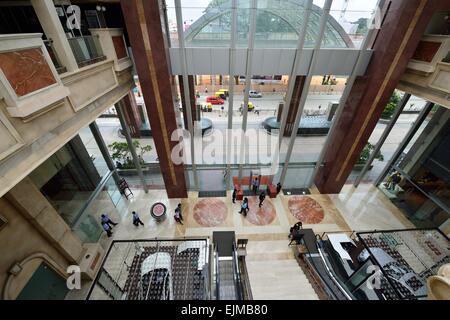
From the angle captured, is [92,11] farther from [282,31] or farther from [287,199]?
[287,199]

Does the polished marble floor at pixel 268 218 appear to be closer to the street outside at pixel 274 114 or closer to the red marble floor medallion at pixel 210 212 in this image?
the red marble floor medallion at pixel 210 212

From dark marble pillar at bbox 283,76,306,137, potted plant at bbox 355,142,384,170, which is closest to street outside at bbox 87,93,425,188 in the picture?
dark marble pillar at bbox 283,76,306,137

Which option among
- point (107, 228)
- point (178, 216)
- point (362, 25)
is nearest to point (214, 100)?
point (178, 216)

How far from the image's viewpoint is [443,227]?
26.2 feet

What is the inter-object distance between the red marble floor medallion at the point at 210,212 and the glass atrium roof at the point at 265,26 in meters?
6.92

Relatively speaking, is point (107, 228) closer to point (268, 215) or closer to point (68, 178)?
point (68, 178)

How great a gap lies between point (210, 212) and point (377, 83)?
8.64 metres

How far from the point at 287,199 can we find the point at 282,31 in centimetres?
749

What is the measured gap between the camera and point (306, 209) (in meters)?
9.48

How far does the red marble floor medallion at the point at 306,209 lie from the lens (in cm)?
903

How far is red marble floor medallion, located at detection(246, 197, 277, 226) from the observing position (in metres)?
8.87

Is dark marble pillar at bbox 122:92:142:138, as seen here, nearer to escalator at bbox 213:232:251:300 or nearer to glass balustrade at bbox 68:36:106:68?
glass balustrade at bbox 68:36:106:68

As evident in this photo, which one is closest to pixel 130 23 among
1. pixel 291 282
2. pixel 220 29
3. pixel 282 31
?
pixel 220 29

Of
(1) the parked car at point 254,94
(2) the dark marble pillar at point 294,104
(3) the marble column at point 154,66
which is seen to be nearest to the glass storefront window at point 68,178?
(3) the marble column at point 154,66
